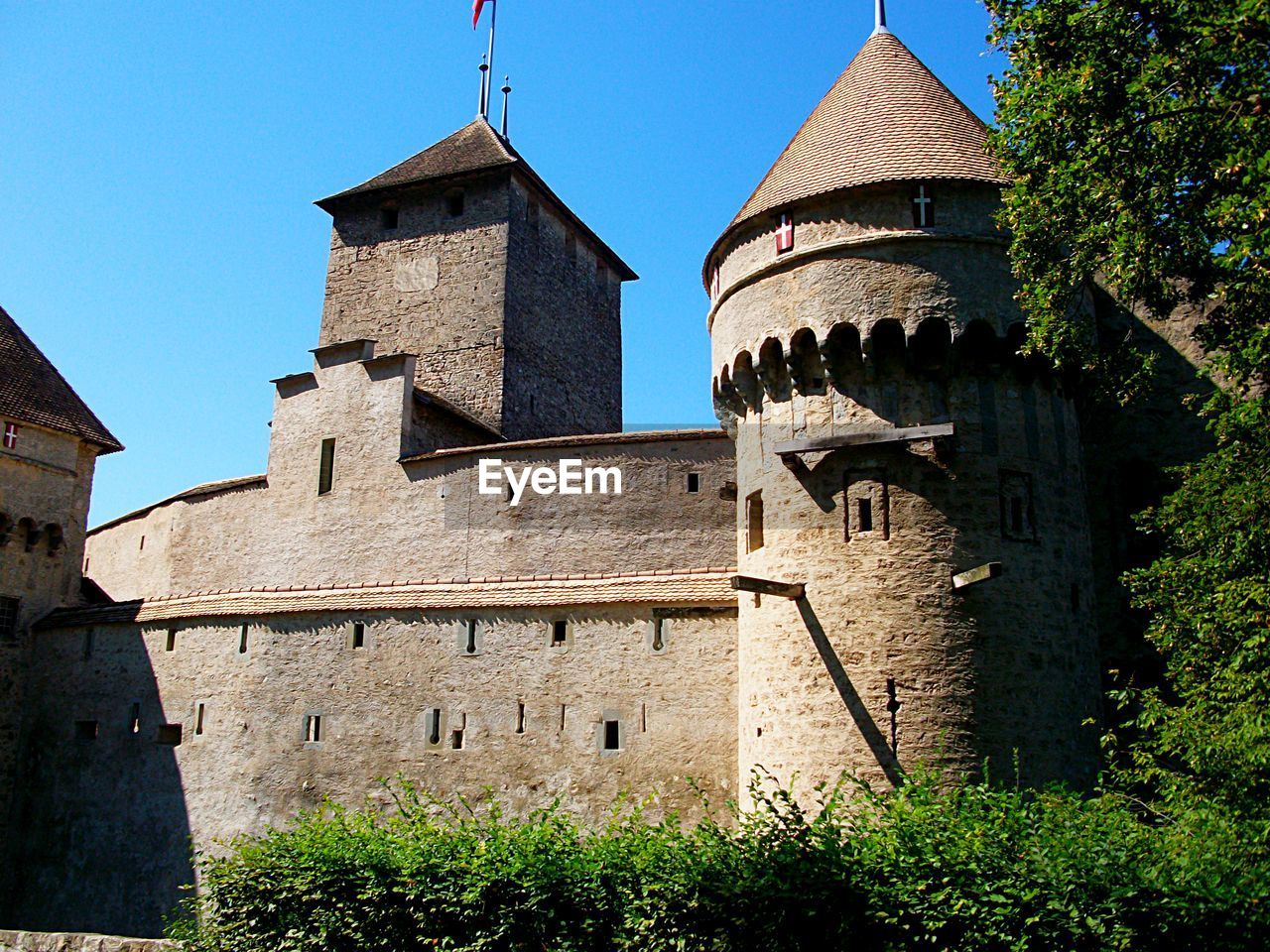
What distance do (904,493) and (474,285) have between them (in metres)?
17.7

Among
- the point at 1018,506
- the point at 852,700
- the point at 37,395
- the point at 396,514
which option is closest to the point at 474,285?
the point at 396,514

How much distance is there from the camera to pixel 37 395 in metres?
25.0

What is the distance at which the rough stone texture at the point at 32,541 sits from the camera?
75.6 ft

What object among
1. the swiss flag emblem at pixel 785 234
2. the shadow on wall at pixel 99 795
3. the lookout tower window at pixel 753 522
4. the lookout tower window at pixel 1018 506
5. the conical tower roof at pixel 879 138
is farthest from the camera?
the shadow on wall at pixel 99 795

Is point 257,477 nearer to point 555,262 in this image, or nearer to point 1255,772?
point 555,262

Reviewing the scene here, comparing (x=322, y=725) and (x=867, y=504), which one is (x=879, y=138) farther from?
(x=322, y=725)

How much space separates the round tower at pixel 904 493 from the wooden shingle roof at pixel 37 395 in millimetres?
15988

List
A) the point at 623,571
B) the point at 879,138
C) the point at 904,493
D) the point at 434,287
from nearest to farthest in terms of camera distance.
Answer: the point at 904,493, the point at 879,138, the point at 623,571, the point at 434,287

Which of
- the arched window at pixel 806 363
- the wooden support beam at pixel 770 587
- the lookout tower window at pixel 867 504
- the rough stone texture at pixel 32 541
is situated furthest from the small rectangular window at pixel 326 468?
the lookout tower window at pixel 867 504

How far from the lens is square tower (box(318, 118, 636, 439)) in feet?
97.0

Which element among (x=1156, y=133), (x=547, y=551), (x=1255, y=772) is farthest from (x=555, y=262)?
(x=1255, y=772)

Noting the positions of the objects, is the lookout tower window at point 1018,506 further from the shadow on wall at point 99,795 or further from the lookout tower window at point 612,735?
the shadow on wall at point 99,795

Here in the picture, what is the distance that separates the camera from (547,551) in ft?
69.2

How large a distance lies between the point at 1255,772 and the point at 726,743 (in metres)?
7.48
